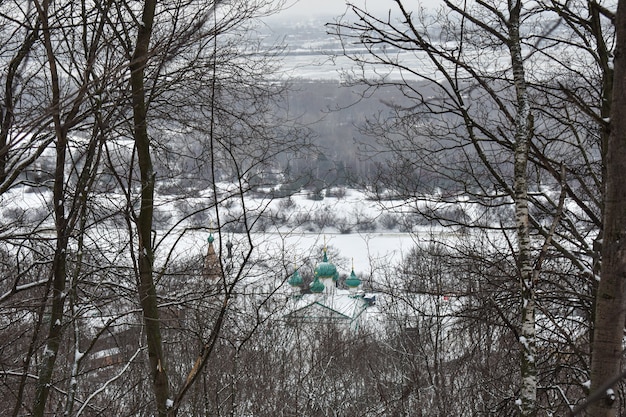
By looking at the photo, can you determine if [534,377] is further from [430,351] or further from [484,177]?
[430,351]

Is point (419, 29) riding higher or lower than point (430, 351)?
higher

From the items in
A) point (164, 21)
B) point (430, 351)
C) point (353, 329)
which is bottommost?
point (353, 329)

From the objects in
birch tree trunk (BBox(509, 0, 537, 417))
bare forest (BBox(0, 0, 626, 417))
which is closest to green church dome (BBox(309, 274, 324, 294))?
bare forest (BBox(0, 0, 626, 417))

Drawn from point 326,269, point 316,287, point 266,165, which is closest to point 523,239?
point 266,165

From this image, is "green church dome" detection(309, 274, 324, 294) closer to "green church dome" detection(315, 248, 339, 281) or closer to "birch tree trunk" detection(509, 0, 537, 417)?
"green church dome" detection(315, 248, 339, 281)

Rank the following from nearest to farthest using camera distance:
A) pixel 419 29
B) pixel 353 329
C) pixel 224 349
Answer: pixel 419 29 < pixel 224 349 < pixel 353 329

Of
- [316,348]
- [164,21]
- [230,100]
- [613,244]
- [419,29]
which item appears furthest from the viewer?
→ [316,348]

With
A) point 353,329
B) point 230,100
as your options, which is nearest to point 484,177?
point 230,100
